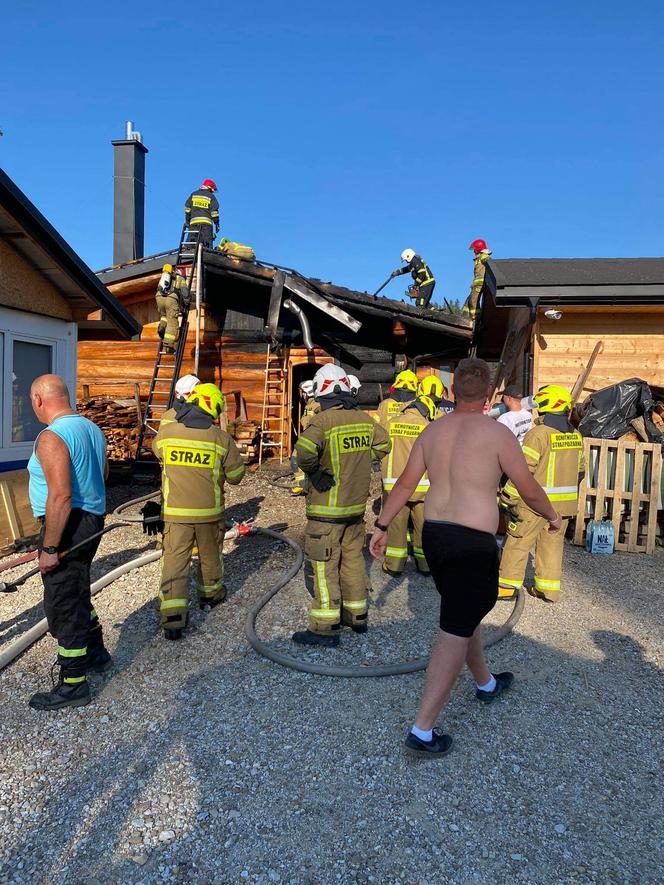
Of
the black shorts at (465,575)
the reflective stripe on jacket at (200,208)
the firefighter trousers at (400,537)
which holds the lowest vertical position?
the firefighter trousers at (400,537)

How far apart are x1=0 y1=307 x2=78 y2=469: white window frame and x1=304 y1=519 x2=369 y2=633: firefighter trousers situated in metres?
4.16

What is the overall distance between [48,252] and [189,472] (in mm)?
3628

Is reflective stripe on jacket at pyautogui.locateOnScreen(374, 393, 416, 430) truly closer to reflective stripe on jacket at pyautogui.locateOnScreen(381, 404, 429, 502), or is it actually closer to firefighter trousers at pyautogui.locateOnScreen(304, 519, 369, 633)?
reflective stripe on jacket at pyautogui.locateOnScreen(381, 404, 429, 502)

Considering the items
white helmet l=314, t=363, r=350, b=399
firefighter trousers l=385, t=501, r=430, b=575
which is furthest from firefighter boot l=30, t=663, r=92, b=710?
firefighter trousers l=385, t=501, r=430, b=575

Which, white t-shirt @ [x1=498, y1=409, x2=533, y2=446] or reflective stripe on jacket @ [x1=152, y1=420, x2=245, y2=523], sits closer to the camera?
reflective stripe on jacket @ [x1=152, y1=420, x2=245, y2=523]

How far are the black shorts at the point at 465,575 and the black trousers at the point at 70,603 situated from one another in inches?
84.0

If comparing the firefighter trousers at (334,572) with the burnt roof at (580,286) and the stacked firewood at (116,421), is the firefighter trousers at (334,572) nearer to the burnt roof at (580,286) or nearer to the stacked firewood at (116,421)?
the burnt roof at (580,286)

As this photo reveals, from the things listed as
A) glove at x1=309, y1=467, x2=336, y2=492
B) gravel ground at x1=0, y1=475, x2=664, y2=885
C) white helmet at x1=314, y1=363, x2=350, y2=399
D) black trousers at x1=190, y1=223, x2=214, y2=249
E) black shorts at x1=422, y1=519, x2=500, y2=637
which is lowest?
gravel ground at x1=0, y1=475, x2=664, y2=885

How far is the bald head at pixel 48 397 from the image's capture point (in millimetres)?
3562

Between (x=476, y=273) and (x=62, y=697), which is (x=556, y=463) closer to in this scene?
(x=62, y=697)

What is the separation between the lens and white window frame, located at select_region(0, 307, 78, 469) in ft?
21.7

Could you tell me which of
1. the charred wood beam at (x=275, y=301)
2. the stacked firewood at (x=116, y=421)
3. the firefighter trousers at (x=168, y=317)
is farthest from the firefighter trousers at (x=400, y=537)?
the stacked firewood at (x=116, y=421)

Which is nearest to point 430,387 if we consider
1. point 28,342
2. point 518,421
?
point 518,421

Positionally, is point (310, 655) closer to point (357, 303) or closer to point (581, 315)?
point (581, 315)
